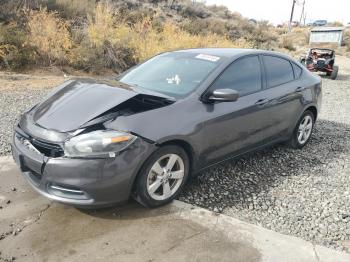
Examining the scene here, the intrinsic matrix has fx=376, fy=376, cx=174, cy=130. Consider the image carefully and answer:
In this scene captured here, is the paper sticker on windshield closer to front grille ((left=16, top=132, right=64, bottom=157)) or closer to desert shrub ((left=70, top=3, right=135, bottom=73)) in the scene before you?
front grille ((left=16, top=132, right=64, bottom=157))

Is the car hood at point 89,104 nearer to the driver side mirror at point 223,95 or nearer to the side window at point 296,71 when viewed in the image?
the driver side mirror at point 223,95

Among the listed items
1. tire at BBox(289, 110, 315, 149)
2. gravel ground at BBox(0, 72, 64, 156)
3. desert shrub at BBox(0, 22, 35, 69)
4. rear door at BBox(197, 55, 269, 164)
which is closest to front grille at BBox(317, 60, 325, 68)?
gravel ground at BBox(0, 72, 64, 156)

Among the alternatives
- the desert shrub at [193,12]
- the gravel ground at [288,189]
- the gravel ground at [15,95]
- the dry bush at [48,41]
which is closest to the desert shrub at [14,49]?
the dry bush at [48,41]

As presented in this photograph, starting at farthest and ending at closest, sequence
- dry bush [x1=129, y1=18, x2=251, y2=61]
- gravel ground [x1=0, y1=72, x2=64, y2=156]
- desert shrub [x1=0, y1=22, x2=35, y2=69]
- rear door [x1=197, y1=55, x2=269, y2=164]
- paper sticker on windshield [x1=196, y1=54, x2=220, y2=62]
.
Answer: dry bush [x1=129, y1=18, x2=251, y2=61] < desert shrub [x1=0, y1=22, x2=35, y2=69] < gravel ground [x1=0, y1=72, x2=64, y2=156] < paper sticker on windshield [x1=196, y1=54, x2=220, y2=62] < rear door [x1=197, y1=55, x2=269, y2=164]

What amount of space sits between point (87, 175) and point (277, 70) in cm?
315

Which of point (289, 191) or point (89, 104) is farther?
point (289, 191)

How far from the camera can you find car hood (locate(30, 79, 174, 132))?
3.46 meters

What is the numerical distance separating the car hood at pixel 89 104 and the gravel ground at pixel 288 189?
3.81ft

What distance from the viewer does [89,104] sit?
3662 millimetres

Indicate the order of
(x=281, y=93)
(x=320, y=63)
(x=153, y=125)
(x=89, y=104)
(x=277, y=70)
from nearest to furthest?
(x=153, y=125)
(x=89, y=104)
(x=281, y=93)
(x=277, y=70)
(x=320, y=63)

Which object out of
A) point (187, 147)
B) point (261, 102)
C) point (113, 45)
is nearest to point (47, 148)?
point (187, 147)

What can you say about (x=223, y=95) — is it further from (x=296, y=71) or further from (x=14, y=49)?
(x=14, y=49)

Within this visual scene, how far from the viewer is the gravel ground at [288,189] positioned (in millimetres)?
3713

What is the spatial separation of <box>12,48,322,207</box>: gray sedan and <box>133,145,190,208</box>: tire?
11 millimetres
